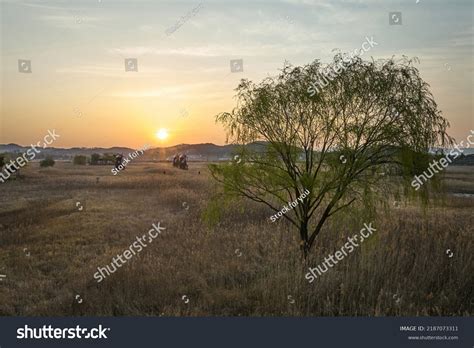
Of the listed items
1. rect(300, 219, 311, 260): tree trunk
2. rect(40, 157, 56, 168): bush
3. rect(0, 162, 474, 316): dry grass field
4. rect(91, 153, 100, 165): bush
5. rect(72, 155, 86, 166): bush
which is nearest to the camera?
rect(0, 162, 474, 316): dry grass field

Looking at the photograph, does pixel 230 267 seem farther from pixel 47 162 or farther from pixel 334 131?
pixel 47 162

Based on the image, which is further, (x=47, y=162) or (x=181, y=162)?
(x=47, y=162)

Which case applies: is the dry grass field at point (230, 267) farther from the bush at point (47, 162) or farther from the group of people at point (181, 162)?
the bush at point (47, 162)

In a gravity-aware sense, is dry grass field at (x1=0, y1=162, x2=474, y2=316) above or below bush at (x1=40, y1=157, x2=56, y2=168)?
below

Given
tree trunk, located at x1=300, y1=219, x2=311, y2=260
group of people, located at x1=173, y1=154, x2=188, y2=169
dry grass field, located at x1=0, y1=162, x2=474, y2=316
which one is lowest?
dry grass field, located at x1=0, y1=162, x2=474, y2=316

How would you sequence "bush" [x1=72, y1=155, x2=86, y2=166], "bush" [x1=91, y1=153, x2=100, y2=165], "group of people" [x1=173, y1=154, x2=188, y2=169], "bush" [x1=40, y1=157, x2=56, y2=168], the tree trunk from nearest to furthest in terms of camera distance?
the tree trunk → "group of people" [x1=173, y1=154, x2=188, y2=169] → "bush" [x1=40, y1=157, x2=56, y2=168] → "bush" [x1=72, y1=155, x2=86, y2=166] → "bush" [x1=91, y1=153, x2=100, y2=165]

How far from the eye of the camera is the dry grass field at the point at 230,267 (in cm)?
1341

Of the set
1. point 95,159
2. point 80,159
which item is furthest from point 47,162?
point 95,159

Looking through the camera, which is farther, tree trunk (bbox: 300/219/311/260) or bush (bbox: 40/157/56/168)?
bush (bbox: 40/157/56/168)

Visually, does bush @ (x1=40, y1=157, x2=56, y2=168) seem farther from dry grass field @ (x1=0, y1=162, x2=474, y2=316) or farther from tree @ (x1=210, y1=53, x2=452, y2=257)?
tree @ (x1=210, y1=53, x2=452, y2=257)

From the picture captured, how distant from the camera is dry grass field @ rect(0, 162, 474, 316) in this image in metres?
13.4

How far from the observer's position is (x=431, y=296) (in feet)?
44.3

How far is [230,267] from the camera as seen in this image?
53.5ft

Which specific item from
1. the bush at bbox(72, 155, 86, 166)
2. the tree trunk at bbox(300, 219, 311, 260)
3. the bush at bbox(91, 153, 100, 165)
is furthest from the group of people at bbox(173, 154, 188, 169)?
the tree trunk at bbox(300, 219, 311, 260)
